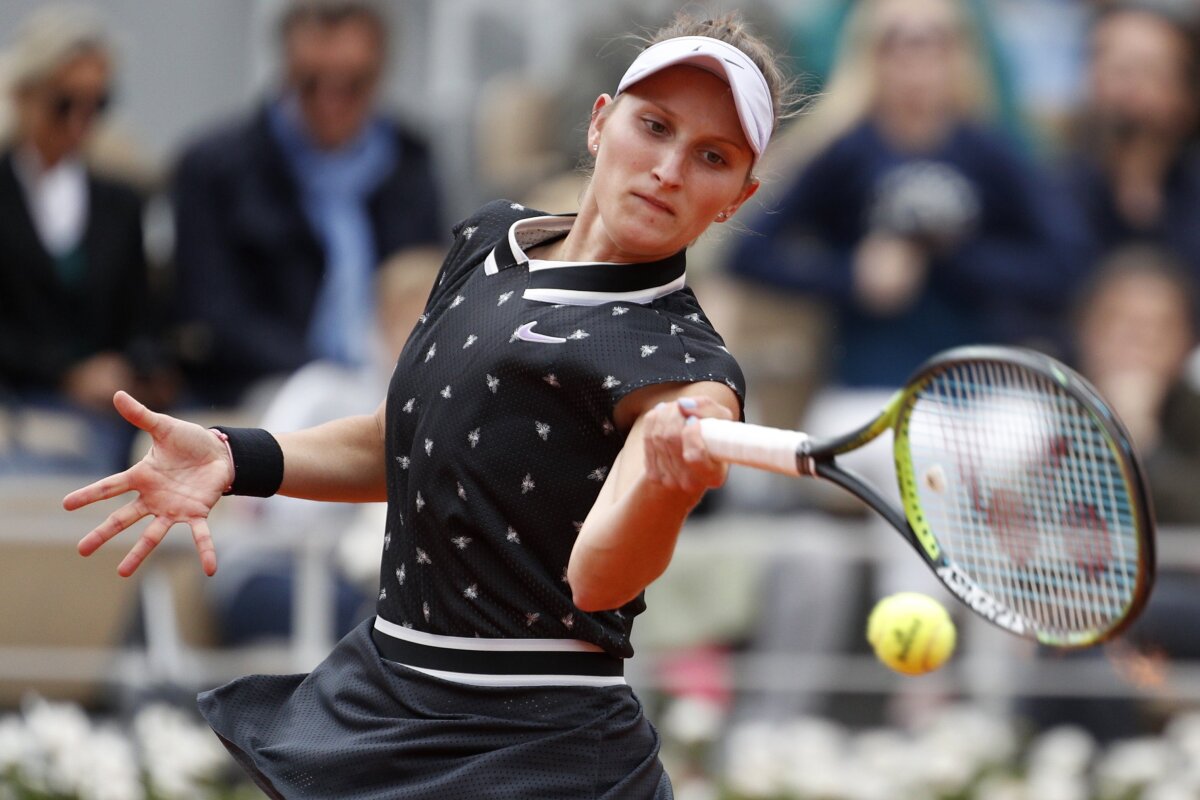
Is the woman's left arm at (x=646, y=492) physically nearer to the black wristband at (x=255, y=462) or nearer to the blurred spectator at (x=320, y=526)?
the black wristband at (x=255, y=462)

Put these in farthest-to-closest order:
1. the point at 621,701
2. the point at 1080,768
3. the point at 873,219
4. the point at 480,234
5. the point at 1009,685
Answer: the point at 873,219 → the point at 1009,685 → the point at 1080,768 → the point at 480,234 → the point at 621,701

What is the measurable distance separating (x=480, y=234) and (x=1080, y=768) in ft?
10.9

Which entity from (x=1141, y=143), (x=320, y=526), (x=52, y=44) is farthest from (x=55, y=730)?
(x=1141, y=143)

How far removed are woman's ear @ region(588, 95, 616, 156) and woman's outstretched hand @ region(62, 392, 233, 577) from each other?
0.77 metres

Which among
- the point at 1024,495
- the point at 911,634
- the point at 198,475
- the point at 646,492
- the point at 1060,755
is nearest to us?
the point at 646,492

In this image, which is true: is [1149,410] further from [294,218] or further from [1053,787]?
[294,218]

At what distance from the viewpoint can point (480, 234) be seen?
10.7 feet

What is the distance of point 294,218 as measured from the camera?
23.4 ft

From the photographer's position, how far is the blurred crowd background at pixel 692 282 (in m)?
6.29

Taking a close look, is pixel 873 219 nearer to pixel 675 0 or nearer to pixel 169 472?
pixel 675 0

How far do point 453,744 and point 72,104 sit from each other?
459 centimetres

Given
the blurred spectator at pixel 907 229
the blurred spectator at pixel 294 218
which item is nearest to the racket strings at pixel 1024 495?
the blurred spectator at pixel 907 229

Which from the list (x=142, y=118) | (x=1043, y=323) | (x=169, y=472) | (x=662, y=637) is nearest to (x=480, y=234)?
(x=169, y=472)

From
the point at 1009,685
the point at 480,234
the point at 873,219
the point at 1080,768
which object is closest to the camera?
the point at 480,234
